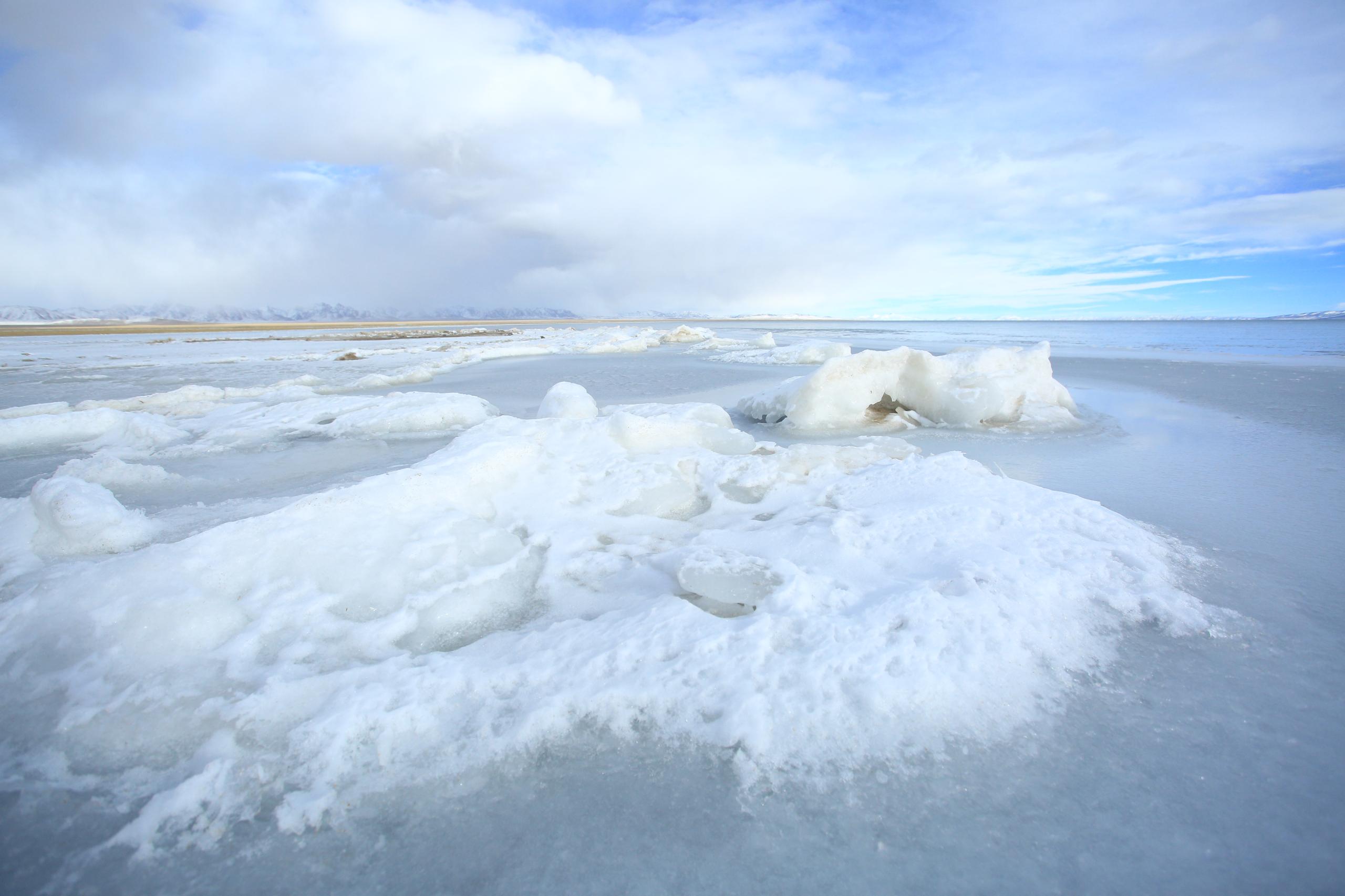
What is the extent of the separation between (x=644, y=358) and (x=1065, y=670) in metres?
20.2

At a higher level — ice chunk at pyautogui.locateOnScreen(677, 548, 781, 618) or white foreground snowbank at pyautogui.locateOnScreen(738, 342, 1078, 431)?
white foreground snowbank at pyautogui.locateOnScreen(738, 342, 1078, 431)

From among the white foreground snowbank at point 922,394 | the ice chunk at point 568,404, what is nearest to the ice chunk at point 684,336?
the white foreground snowbank at point 922,394

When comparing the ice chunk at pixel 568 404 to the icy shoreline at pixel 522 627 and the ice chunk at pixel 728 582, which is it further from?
the ice chunk at pixel 728 582

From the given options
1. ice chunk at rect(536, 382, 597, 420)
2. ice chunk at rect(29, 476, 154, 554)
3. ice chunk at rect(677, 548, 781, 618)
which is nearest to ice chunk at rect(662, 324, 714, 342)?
ice chunk at rect(536, 382, 597, 420)

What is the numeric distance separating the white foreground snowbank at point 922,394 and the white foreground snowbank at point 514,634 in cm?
387

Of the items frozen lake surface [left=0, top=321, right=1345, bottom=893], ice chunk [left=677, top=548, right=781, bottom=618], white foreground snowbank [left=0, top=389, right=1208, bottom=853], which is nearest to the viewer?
frozen lake surface [left=0, top=321, right=1345, bottom=893]

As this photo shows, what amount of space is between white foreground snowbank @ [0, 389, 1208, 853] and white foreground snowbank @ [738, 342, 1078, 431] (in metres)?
3.87

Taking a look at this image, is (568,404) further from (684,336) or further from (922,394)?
(684,336)

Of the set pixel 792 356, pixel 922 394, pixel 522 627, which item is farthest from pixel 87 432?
pixel 792 356

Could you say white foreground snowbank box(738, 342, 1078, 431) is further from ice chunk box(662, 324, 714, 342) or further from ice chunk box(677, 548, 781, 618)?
ice chunk box(662, 324, 714, 342)

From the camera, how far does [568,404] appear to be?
7234mm

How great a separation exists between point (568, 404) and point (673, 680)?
213 inches

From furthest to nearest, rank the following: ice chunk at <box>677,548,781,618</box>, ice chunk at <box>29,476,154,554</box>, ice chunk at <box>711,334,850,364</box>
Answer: ice chunk at <box>711,334,850,364</box> → ice chunk at <box>29,476,154,554</box> → ice chunk at <box>677,548,781,618</box>

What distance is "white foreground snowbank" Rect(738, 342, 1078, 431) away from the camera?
7.73 m
